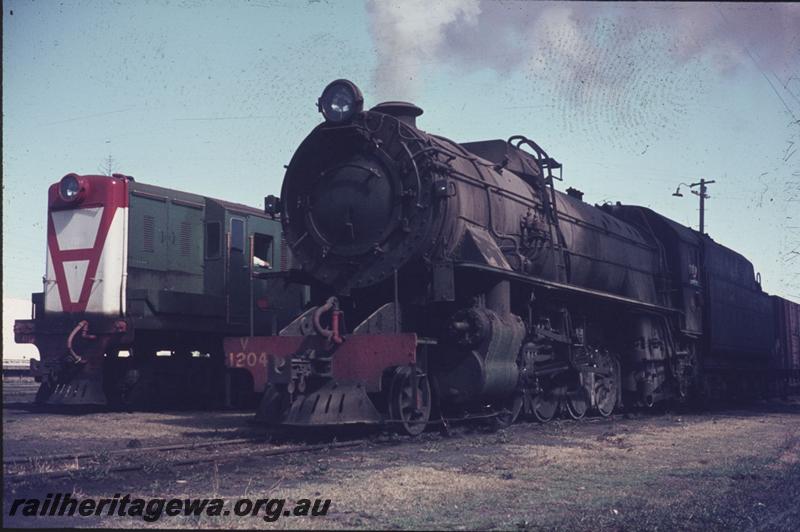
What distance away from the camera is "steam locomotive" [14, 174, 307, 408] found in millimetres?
14102

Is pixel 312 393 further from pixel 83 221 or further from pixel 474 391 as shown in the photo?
pixel 83 221

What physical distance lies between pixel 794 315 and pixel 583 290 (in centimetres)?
1943

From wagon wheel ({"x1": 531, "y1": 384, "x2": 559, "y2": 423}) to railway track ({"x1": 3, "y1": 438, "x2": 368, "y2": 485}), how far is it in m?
4.22

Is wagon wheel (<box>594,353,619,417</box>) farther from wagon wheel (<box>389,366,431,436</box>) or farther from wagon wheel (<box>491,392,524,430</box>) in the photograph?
wagon wheel (<box>389,366,431,436</box>)

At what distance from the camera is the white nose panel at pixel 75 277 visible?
1463cm

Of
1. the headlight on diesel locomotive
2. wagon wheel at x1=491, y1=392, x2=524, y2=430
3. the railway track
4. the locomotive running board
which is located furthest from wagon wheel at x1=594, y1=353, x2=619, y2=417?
the headlight on diesel locomotive

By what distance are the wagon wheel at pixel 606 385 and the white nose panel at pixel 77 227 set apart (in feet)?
30.4

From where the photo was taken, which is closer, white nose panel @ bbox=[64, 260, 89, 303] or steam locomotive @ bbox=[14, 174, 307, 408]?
steam locomotive @ bbox=[14, 174, 307, 408]

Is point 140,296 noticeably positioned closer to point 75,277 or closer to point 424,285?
point 75,277

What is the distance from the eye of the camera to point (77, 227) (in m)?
14.9

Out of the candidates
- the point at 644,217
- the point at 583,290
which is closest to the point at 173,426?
the point at 583,290

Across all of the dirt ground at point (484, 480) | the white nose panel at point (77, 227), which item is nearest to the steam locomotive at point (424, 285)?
the dirt ground at point (484, 480)

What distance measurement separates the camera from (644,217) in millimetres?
19984

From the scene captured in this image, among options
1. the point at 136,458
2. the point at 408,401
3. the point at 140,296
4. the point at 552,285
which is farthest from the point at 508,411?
the point at 140,296
